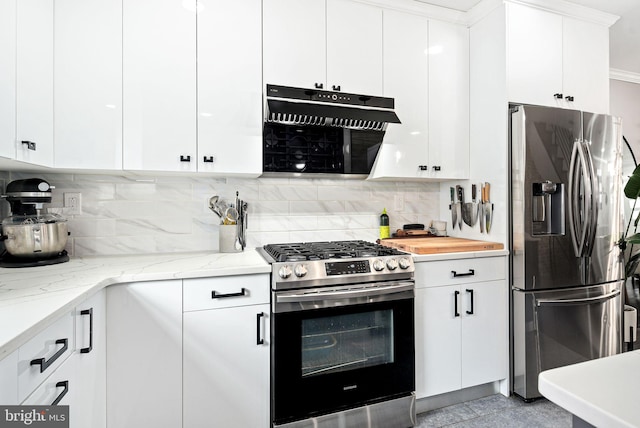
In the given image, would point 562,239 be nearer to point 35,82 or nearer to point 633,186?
point 633,186

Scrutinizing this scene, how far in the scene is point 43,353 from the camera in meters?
1.05

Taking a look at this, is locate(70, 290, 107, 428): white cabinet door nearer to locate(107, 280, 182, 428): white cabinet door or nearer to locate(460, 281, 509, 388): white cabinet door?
locate(107, 280, 182, 428): white cabinet door

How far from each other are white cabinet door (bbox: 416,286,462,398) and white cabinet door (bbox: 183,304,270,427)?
3.17 ft

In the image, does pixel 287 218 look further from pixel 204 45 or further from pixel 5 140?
pixel 5 140

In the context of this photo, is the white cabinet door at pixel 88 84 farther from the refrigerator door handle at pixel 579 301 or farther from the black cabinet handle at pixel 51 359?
the refrigerator door handle at pixel 579 301

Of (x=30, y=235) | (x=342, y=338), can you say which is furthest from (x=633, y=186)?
(x=30, y=235)

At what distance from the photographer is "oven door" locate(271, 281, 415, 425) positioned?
1.79 m

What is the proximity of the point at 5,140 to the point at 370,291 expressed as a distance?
176 cm

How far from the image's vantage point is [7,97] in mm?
1371

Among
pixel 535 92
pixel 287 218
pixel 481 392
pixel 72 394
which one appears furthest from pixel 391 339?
pixel 535 92

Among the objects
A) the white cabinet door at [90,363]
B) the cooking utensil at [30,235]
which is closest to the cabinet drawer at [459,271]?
the white cabinet door at [90,363]

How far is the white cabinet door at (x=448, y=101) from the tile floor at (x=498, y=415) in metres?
1.57

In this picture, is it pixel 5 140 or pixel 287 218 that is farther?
pixel 287 218

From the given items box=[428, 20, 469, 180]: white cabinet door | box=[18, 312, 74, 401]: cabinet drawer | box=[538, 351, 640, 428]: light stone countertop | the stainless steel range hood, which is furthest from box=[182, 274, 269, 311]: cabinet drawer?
box=[428, 20, 469, 180]: white cabinet door
